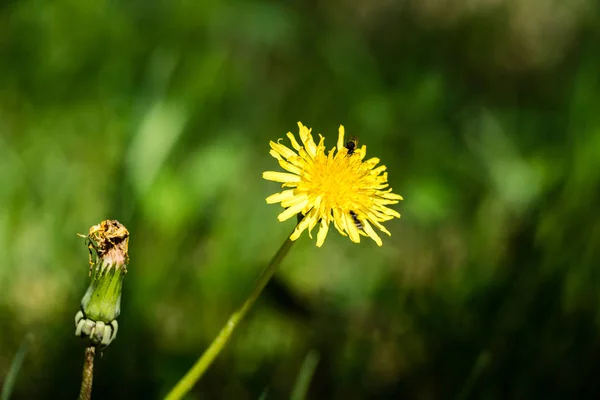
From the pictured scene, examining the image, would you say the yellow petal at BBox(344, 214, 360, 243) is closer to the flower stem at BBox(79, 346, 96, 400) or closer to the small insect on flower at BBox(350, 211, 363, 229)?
the small insect on flower at BBox(350, 211, 363, 229)

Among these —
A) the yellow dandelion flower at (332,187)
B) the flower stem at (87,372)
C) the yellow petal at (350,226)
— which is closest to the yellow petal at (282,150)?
the yellow dandelion flower at (332,187)

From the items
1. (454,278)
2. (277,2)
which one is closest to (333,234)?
(454,278)

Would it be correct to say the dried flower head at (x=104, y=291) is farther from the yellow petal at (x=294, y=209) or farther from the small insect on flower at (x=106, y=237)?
the yellow petal at (x=294, y=209)

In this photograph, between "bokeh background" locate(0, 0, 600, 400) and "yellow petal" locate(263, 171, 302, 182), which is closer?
"yellow petal" locate(263, 171, 302, 182)

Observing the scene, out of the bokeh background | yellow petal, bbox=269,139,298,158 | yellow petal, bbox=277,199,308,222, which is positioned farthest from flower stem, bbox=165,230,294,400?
the bokeh background

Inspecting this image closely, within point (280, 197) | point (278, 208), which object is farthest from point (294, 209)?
point (278, 208)

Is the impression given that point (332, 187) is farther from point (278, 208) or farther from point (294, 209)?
point (278, 208)

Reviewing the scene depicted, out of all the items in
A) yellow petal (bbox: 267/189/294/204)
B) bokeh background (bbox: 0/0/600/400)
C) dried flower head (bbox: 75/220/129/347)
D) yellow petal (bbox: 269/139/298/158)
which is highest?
bokeh background (bbox: 0/0/600/400)
